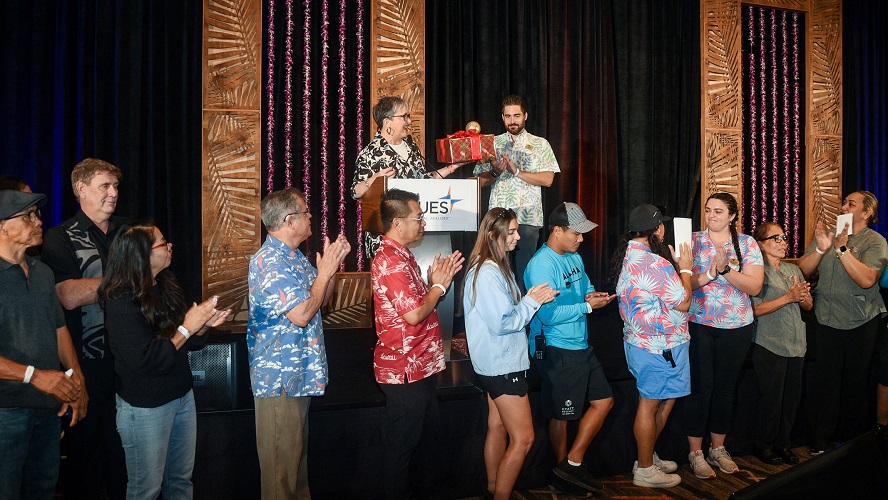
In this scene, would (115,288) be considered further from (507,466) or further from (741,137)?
(741,137)

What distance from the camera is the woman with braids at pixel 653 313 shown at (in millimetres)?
3469

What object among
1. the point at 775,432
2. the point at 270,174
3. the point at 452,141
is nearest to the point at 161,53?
the point at 270,174

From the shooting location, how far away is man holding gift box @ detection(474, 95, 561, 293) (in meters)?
4.61

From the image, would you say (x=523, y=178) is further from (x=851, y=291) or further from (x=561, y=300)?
(x=851, y=291)

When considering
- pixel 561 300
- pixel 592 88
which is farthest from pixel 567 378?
pixel 592 88

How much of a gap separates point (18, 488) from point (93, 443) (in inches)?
22.3

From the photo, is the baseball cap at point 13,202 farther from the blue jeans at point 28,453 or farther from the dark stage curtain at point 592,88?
the dark stage curtain at point 592,88

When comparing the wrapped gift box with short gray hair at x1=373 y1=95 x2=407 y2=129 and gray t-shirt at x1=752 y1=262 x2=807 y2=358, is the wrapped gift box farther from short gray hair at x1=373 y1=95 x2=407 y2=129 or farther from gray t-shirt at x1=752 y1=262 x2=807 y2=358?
gray t-shirt at x1=752 y1=262 x2=807 y2=358

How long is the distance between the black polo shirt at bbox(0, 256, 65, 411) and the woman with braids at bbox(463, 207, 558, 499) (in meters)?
1.71

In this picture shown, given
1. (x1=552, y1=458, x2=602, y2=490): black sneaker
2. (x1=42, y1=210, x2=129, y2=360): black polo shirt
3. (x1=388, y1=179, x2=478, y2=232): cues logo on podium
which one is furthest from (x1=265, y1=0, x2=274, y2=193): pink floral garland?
(x1=552, y1=458, x2=602, y2=490): black sneaker

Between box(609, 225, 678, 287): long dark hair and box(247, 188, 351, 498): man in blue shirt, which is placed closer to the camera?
box(247, 188, 351, 498): man in blue shirt

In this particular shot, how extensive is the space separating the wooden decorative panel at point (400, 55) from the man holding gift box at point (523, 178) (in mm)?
1131

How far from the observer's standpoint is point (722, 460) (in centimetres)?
399

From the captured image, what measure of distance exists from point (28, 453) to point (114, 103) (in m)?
3.13
